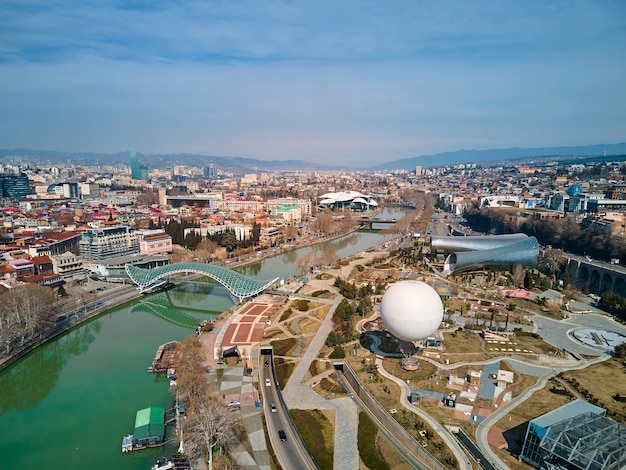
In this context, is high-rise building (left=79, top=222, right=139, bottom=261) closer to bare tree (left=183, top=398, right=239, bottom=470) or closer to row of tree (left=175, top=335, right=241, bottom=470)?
row of tree (left=175, top=335, right=241, bottom=470)

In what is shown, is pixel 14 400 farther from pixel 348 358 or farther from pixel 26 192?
pixel 26 192

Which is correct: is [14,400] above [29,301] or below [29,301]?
below

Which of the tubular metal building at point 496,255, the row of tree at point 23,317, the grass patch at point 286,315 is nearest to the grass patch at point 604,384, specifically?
the grass patch at point 286,315

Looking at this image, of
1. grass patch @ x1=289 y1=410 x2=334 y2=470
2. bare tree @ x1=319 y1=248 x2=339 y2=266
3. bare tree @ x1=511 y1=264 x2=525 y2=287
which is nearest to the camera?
grass patch @ x1=289 y1=410 x2=334 y2=470

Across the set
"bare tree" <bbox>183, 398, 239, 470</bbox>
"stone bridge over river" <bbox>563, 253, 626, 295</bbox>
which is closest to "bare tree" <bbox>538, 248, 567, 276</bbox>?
"stone bridge over river" <bbox>563, 253, 626, 295</bbox>

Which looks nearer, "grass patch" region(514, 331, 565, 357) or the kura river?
the kura river

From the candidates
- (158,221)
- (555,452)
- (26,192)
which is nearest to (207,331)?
(555,452)
